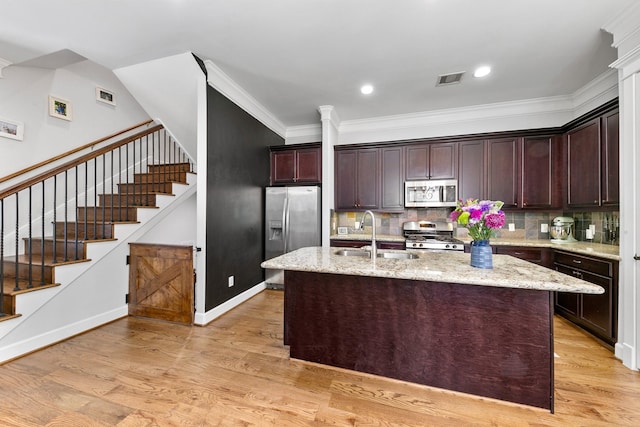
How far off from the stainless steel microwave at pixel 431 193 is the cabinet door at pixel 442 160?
0.09 metres

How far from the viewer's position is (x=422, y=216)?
415 centimetres

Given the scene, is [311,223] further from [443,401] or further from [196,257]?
[443,401]

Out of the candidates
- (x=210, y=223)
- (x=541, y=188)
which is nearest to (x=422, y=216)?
(x=541, y=188)

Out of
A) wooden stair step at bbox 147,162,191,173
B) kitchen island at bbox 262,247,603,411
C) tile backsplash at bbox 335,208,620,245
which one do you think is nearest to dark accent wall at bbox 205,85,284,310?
wooden stair step at bbox 147,162,191,173

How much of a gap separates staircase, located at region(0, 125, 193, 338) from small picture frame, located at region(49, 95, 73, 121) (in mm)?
569

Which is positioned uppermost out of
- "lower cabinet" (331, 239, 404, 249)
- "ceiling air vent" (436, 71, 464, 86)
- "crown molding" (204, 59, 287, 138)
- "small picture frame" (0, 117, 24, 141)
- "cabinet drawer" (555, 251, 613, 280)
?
"ceiling air vent" (436, 71, 464, 86)

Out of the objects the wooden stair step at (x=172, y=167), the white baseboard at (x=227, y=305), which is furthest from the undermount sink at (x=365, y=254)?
the wooden stair step at (x=172, y=167)

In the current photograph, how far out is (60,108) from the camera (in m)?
3.26

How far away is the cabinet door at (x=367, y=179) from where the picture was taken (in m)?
4.09

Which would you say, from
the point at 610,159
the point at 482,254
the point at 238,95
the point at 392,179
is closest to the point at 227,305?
the point at 238,95

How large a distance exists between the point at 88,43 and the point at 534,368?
14.5ft

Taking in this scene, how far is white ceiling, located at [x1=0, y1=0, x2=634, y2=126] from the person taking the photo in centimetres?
201

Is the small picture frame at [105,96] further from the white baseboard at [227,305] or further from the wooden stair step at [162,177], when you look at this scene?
the white baseboard at [227,305]

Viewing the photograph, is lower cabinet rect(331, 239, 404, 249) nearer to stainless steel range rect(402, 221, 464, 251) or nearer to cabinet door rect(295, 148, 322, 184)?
stainless steel range rect(402, 221, 464, 251)
